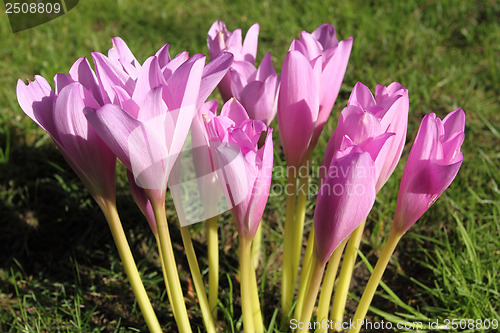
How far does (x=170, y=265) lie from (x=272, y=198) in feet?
2.86

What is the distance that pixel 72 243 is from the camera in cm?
188

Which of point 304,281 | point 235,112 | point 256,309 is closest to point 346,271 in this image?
point 304,281

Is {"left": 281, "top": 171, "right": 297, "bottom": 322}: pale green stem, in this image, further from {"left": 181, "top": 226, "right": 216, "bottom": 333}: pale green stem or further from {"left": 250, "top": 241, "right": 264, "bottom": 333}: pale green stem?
{"left": 181, "top": 226, "right": 216, "bottom": 333}: pale green stem

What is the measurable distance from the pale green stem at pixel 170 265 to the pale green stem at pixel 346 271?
1.33ft

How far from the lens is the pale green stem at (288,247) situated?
4.16 feet

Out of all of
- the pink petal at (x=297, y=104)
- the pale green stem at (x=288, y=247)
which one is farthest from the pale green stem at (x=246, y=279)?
the pink petal at (x=297, y=104)

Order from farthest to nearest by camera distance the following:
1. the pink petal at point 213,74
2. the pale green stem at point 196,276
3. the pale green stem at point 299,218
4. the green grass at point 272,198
Answer: 1. the green grass at point 272,198
2. the pale green stem at point 299,218
3. the pale green stem at point 196,276
4. the pink petal at point 213,74

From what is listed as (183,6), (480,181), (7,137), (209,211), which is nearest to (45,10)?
(183,6)

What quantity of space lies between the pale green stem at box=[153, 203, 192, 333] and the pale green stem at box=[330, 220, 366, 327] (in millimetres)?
405

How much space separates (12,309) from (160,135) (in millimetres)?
1020

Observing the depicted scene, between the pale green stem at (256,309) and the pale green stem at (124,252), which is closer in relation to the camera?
the pale green stem at (124,252)

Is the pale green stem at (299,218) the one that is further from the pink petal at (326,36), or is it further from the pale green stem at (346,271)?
the pink petal at (326,36)

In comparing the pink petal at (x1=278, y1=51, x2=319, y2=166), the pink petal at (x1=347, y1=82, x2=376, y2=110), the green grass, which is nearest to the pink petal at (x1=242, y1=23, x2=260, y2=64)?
the pink petal at (x1=278, y1=51, x2=319, y2=166)

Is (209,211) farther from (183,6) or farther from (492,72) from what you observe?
(183,6)
